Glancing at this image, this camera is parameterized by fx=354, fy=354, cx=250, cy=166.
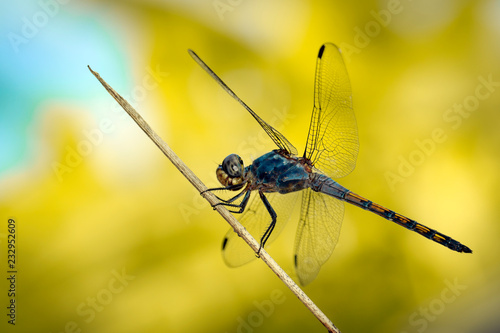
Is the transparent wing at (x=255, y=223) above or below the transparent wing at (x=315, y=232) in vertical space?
above

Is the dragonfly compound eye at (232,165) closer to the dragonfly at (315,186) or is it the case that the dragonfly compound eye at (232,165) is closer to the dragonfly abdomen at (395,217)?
the dragonfly at (315,186)

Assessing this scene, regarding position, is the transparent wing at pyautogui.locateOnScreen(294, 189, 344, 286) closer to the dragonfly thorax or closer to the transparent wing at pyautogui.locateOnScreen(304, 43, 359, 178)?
the transparent wing at pyautogui.locateOnScreen(304, 43, 359, 178)

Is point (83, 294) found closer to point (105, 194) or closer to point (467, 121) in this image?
point (105, 194)

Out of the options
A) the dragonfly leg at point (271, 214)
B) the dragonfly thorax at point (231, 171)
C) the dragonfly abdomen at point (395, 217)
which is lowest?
the dragonfly abdomen at point (395, 217)

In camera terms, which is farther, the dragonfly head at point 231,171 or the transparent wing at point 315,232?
the transparent wing at point 315,232

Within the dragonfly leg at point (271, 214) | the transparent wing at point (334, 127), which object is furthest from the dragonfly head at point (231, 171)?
the transparent wing at point (334, 127)

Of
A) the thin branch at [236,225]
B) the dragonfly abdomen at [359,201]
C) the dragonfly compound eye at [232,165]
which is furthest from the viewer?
the dragonfly abdomen at [359,201]

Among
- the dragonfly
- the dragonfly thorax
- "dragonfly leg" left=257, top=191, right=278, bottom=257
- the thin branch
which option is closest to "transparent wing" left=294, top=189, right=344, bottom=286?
the dragonfly
